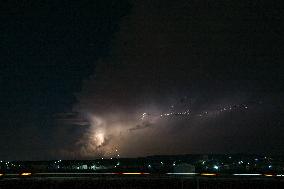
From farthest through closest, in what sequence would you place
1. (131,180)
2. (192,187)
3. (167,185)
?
(131,180) → (167,185) → (192,187)

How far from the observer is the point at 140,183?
208 feet

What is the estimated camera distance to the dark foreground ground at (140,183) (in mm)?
58781

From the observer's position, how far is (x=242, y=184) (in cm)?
5962

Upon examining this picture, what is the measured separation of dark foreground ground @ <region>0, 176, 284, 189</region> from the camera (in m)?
58.8

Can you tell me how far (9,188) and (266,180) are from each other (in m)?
32.6

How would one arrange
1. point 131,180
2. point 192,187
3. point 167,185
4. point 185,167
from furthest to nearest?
point 131,180 < point 167,185 < point 192,187 < point 185,167

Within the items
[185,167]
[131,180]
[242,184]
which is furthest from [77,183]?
[185,167]

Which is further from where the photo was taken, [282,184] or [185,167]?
[282,184]

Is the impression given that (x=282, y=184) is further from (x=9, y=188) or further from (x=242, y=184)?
(x=9, y=188)

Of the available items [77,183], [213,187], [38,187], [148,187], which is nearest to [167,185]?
[148,187]

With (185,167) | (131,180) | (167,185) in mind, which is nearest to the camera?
(185,167)

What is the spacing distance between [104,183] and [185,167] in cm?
2974

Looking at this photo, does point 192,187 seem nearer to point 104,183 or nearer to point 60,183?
point 104,183

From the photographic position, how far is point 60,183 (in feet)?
210
